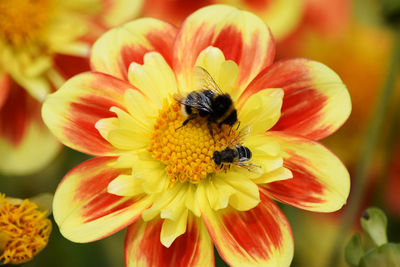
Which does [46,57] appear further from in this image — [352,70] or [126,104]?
[352,70]

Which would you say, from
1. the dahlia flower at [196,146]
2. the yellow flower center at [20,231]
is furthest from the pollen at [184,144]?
the yellow flower center at [20,231]

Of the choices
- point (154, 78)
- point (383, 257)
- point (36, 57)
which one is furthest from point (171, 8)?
point (383, 257)

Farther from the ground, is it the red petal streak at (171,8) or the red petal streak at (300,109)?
the red petal streak at (300,109)

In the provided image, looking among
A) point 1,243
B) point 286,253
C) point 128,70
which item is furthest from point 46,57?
point 286,253

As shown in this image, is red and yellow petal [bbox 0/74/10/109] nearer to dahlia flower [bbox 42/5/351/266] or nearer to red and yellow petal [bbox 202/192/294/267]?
dahlia flower [bbox 42/5/351/266]

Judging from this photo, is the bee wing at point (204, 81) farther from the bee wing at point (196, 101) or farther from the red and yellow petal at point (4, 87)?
the red and yellow petal at point (4, 87)

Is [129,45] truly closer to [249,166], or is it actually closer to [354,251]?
[249,166]
